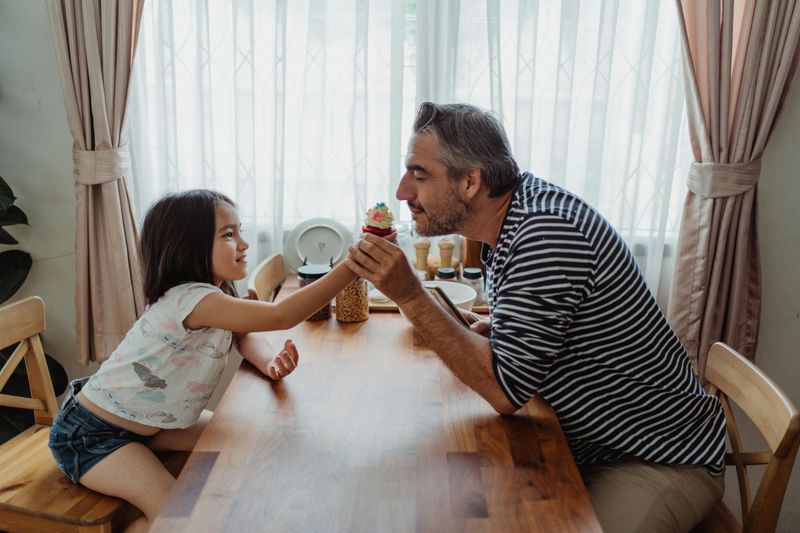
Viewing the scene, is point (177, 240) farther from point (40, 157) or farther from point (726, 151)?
point (726, 151)

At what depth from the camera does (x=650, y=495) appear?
52.6 inches

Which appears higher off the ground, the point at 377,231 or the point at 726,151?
the point at 726,151

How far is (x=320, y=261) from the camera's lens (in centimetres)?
241

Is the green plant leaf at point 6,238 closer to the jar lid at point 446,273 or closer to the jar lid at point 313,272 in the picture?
the jar lid at point 313,272

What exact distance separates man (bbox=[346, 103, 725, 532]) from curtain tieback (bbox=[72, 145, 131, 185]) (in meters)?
1.28

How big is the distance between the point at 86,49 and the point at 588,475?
2047 millimetres

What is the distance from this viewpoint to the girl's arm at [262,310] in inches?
58.9

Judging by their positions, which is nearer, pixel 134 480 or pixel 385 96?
pixel 134 480

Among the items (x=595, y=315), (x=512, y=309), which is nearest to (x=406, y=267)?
(x=512, y=309)

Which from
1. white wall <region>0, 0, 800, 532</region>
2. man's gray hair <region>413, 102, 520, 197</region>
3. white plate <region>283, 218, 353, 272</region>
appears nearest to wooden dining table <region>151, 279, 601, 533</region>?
man's gray hair <region>413, 102, 520, 197</region>

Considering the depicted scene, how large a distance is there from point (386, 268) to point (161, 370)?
606 mm

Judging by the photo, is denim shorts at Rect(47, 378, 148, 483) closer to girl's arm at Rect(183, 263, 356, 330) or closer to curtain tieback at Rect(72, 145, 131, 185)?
girl's arm at Rect(183, 263, 356, 330)

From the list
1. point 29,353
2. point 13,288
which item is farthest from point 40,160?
point 29,353

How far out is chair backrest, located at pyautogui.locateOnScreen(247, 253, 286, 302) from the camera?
6.34ft
